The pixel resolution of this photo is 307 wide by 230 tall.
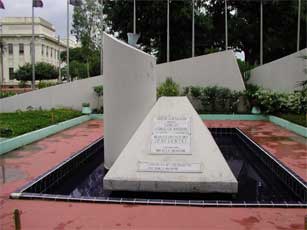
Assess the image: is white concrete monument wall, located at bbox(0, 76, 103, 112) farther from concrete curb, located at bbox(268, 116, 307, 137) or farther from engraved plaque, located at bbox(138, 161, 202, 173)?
engraved plaque, located at bbox(138, 161, 202, 173)

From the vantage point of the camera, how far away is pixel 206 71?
1457 centimetres

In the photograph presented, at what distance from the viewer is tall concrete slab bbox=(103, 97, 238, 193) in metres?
4.76

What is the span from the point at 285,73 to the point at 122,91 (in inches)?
351

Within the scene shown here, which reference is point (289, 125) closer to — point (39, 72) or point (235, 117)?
point (235, 117)

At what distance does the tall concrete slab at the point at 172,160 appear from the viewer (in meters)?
4.76

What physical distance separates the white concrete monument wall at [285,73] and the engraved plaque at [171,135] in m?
7.64

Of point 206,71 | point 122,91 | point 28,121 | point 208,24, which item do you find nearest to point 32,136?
point 28,121

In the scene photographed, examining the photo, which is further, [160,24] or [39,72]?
[39,72]

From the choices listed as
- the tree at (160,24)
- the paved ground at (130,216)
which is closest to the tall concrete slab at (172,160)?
the paved ground at (130,216)

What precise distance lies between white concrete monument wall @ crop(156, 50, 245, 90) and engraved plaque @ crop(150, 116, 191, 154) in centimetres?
930

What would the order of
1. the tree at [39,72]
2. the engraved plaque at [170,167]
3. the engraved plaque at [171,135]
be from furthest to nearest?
the tree at [39,72] → the engraved plaque at [171,135] → the engraved plaque at [170,167]

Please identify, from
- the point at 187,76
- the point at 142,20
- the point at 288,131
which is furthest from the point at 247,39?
the point at 288,131

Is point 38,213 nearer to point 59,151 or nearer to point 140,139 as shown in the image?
point 140,139

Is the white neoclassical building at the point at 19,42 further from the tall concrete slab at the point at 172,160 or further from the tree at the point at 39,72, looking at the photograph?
the tall concrete slab at the point at 172,160
